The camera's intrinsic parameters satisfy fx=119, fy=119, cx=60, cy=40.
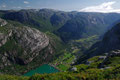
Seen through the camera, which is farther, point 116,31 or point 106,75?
point 116,31

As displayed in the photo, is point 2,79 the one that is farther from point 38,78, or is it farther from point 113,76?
point 113,76

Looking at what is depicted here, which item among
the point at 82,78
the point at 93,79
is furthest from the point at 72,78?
the point at 93,79

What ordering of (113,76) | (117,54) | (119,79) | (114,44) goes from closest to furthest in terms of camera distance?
(119,79) < (113,76) < (117,54) < (114,44)

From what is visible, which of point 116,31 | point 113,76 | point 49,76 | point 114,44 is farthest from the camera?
point 116,31

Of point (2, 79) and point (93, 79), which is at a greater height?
point (93, 79)

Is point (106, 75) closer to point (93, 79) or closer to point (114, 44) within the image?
point (93, 79)

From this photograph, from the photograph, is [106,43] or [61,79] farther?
[106,43]

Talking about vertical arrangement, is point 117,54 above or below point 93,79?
below

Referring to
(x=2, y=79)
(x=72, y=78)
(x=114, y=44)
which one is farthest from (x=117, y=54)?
(x=114, y=44)

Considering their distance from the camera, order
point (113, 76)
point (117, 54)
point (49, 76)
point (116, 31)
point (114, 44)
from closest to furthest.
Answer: point (113, 76) < point (49, 76) < point (117, 54) < point (114, 44) < point (116, 31)
